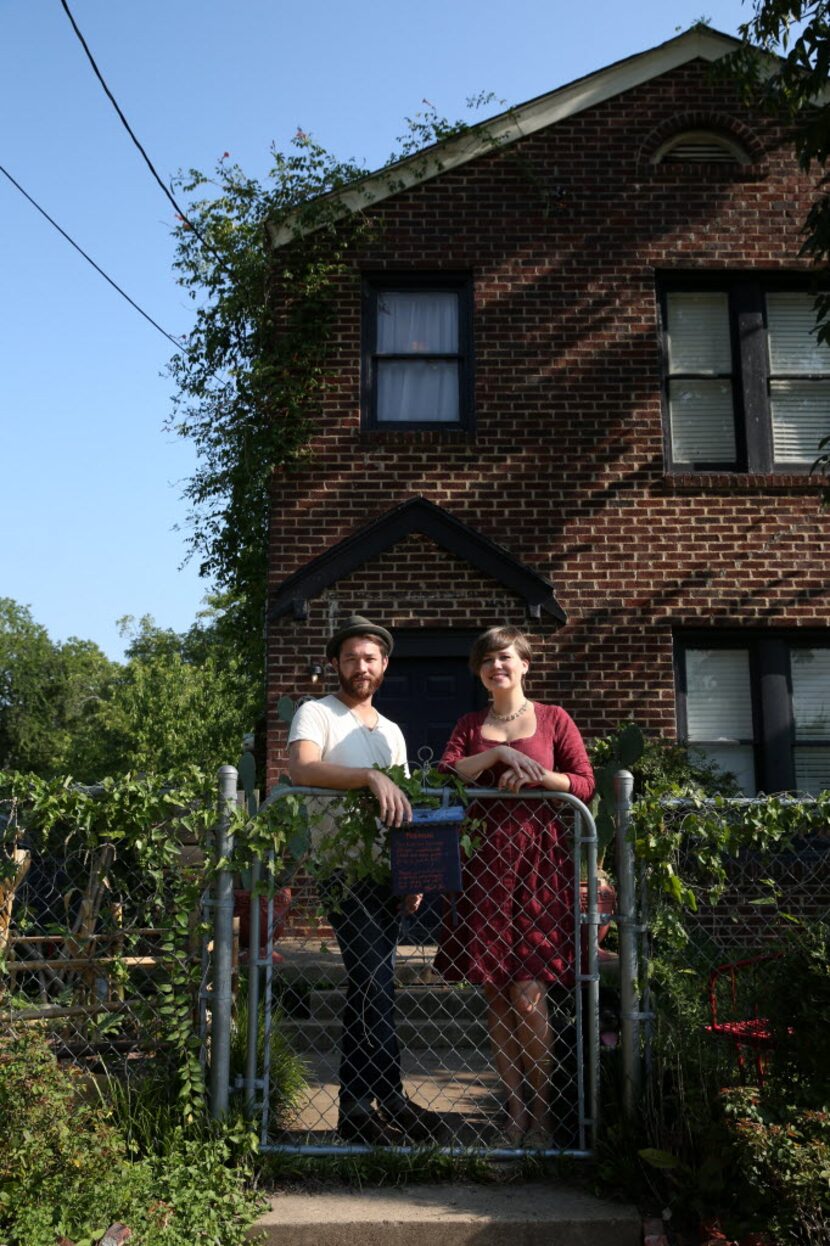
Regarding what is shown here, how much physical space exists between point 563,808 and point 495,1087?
1657mm

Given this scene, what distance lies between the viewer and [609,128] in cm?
1012

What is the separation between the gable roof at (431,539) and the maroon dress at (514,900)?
15.7ft

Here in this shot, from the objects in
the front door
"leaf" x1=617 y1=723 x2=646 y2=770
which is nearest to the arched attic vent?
the front door

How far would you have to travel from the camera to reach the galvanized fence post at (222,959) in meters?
4.18

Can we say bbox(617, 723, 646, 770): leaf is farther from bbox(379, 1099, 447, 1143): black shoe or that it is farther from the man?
bbox(379, 1099, 447, 1143): black shoe

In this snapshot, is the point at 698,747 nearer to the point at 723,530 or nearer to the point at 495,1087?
the point at 723,530

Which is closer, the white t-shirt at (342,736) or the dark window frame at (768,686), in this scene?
the white t-shirt at (342,736)

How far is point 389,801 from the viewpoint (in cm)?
415

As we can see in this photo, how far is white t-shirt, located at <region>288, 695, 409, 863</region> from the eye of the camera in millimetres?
4441

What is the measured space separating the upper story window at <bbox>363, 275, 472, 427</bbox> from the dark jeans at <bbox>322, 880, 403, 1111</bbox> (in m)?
5.95

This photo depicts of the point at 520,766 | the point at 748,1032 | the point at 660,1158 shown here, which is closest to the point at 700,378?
the point at 520,766

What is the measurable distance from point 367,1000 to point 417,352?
665cm

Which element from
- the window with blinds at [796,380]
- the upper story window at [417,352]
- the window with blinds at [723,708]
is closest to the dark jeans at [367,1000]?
the window with blinds at [723,708]

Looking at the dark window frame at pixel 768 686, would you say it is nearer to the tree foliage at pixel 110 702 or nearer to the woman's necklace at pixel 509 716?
the woman's necklace at pixel 509 716
